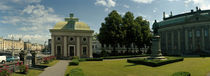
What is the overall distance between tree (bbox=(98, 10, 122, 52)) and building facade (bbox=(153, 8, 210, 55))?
Result: 20573 mm

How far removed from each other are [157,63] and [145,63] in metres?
2.29

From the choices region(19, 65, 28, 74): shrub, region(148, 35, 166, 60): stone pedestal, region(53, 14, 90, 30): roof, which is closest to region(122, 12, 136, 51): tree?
region(53, 14, 90, 30): roof

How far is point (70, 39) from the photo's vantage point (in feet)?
160

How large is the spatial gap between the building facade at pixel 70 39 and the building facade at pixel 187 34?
96.6 ft

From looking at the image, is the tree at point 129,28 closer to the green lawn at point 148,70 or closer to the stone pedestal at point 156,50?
the stone pedestal at point 156,50

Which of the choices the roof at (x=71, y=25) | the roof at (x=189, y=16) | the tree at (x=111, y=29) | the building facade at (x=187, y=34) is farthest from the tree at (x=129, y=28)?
the roof at (x=189, y=16)

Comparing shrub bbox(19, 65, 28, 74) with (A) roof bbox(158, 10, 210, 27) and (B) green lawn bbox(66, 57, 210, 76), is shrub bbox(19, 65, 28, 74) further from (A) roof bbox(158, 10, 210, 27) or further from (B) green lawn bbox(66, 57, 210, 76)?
(A) roof bbox(158, 10, 210, 27)

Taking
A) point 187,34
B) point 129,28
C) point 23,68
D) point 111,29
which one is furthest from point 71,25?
point 187,34

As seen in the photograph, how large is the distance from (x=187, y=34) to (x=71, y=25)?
145ft

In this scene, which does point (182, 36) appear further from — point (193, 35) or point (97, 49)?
point (97, 49)

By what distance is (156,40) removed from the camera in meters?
27.1

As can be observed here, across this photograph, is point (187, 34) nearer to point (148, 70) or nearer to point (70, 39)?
point (70, 39)

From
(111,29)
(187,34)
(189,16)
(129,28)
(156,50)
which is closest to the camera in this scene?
(156,50)

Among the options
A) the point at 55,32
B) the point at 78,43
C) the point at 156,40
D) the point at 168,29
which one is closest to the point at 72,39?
the point at 78,43
